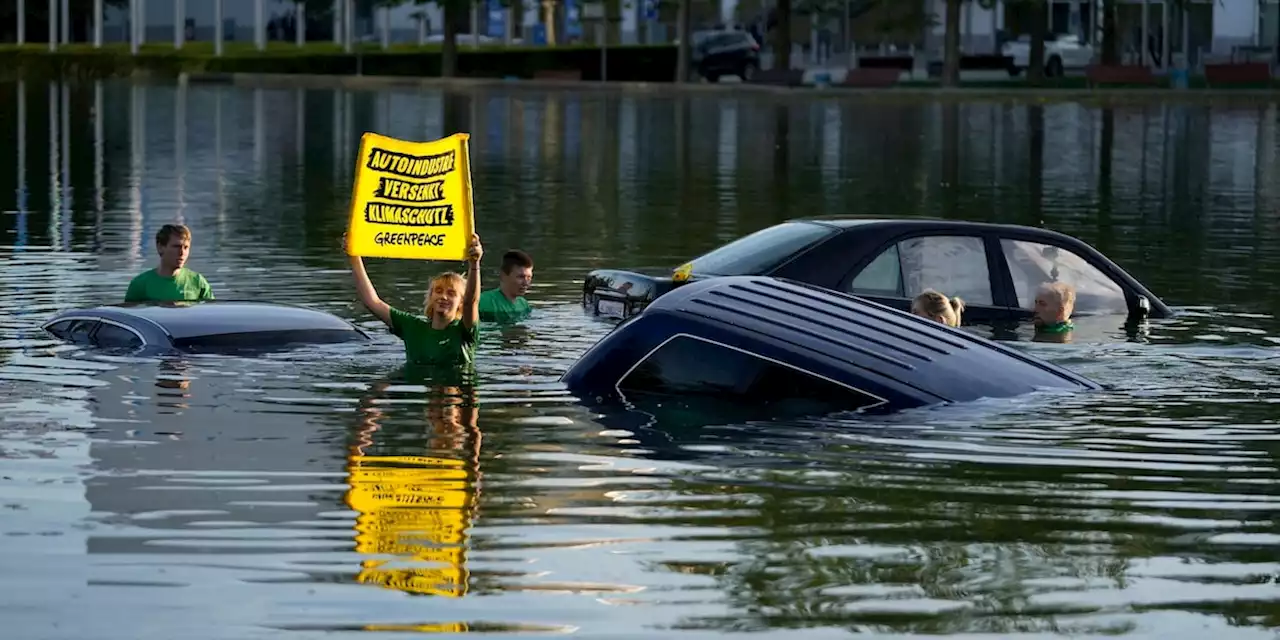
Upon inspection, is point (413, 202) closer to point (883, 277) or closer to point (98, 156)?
point (883, 277)

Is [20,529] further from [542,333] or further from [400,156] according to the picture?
[542,333]

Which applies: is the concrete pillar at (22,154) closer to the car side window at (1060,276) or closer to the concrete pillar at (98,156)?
the concrete pillar at (98,156)

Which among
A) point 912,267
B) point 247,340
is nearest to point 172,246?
point 247,340

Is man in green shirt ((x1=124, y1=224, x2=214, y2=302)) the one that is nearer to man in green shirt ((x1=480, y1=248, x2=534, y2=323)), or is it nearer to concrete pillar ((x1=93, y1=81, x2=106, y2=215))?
man in green shirt ((x1=480, y1=248, x2=534, y2=323))

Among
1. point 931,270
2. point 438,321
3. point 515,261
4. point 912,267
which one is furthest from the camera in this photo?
point 515,261

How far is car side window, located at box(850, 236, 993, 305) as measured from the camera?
16.9 m

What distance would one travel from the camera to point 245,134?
161ft

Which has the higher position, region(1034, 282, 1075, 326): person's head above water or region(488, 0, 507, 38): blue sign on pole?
region(488, 0, 507, 38): blue sign on pole

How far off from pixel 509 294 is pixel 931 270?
10.3ft

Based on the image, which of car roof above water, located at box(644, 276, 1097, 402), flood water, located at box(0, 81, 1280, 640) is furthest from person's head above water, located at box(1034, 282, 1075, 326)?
car roof above water, located at box(644, 276, 1097, 402)

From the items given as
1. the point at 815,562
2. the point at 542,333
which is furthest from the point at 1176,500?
the point at 542,333

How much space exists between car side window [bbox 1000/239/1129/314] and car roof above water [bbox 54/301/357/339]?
483 cm

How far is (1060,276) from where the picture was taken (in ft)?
58.6

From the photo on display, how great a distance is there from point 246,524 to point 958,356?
4804mm
